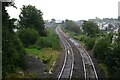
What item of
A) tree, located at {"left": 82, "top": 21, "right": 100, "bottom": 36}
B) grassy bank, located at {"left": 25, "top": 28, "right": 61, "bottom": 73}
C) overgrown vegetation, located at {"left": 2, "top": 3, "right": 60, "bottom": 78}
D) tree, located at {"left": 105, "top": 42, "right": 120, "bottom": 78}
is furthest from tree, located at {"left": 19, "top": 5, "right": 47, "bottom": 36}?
tree, located at {"left": 105, "top": 42, "right": 120, "bottom": 78}

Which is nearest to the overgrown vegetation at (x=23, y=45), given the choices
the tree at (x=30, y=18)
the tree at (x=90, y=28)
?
the tree at (x=30, y=18)

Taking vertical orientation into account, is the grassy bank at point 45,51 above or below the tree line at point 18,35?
below

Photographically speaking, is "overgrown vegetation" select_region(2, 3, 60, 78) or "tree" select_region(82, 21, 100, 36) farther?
"tree" select_region(82, 21, 100, 36)

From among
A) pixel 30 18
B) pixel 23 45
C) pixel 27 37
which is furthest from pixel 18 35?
pixel 30 18

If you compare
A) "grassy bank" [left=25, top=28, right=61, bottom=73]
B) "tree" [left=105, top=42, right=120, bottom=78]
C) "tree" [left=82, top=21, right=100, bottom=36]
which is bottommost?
"grassy bank" [left=25, top=28, right=61, bottom=73]

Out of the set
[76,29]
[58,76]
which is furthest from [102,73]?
[76,29]

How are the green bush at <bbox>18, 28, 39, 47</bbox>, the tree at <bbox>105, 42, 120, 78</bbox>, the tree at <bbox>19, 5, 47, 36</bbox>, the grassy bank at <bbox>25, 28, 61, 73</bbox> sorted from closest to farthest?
the tree at <bbox>105, 42, 120, 78</bbox>, the grassy bank at <bbox>25, 28, 61, 73</bbox>, the green bush at <bbox>18, 28, 39, 47</bbox>, the tree at <bbox>19, 5, 47, 36</bbox>

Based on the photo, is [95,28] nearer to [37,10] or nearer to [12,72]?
[37,10]

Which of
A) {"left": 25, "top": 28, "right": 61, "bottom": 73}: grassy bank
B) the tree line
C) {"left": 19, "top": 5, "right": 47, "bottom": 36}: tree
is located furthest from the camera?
{"left": 19, "top": 5, "right": 47, "bottom": 36}: tree

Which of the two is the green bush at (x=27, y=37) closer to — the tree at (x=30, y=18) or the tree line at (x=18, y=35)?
the tree line at (x=18, y=35)

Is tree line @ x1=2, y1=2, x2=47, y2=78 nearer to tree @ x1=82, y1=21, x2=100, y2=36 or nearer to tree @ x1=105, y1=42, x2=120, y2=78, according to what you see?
tree @ x1=105, y1=42, x2=120, y2=78

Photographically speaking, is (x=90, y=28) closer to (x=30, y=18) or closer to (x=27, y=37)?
(x=30, y=18)

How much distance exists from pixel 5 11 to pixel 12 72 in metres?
4.89

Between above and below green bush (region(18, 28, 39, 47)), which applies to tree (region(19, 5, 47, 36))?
above
